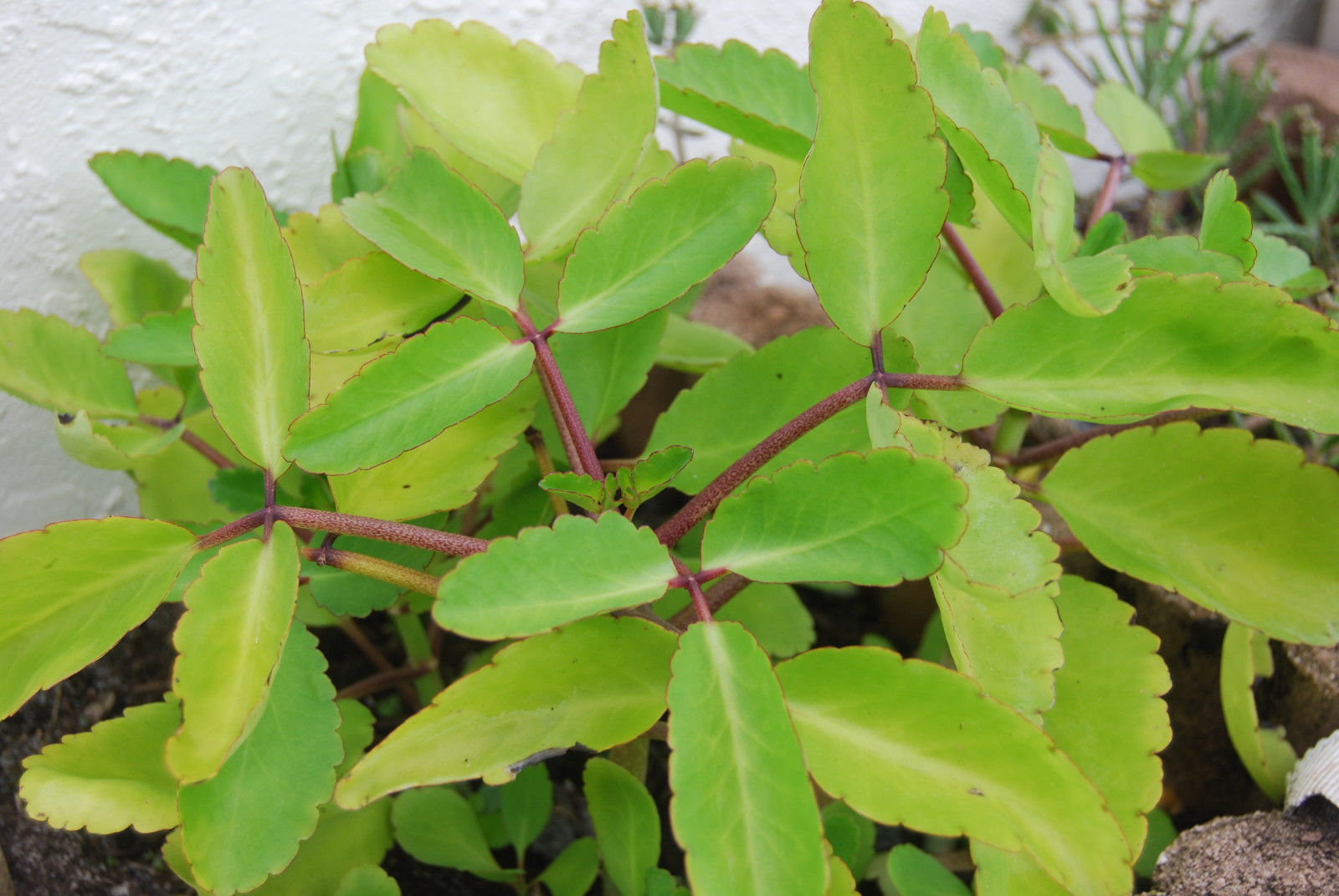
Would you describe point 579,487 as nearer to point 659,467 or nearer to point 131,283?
point 659,467

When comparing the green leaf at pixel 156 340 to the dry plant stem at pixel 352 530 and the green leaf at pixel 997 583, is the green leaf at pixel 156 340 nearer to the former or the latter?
the dry plant stem at pixel 352 530

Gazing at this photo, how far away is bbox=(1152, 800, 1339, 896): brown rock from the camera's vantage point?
546 mm

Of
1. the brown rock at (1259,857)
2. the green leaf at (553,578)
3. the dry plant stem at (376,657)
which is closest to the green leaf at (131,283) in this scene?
the dry plant stem at (376,657)

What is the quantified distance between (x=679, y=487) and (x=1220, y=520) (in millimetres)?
328

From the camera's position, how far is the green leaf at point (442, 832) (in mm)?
636

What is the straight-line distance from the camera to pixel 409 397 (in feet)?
1.60

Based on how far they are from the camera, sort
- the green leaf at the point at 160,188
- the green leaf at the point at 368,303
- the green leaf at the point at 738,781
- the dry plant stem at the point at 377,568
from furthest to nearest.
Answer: the green leaf at the point at 160,188 → the green leaf at the point at 368,303 → the dry plant stem at the point at 377,568 → the green leaf at the point at 738,781

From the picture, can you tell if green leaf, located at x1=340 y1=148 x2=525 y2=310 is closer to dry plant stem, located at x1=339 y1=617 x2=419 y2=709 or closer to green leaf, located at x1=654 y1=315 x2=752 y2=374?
green leaf, located at x1=654 y1=315 x2=752 y2=374

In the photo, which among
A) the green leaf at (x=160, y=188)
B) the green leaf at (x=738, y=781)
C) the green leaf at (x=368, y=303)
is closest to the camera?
the green leaf at (x=738, y=781)

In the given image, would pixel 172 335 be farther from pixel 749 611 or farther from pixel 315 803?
pixel 749 611

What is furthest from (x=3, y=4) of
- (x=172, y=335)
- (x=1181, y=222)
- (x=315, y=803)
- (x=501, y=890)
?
(x=1181, y=222)

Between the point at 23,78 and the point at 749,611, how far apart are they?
2.26 feet

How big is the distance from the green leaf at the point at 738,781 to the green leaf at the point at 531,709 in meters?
0.06

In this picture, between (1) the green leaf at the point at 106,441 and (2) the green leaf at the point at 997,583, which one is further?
(1) the green leaf at the point at 106,441
